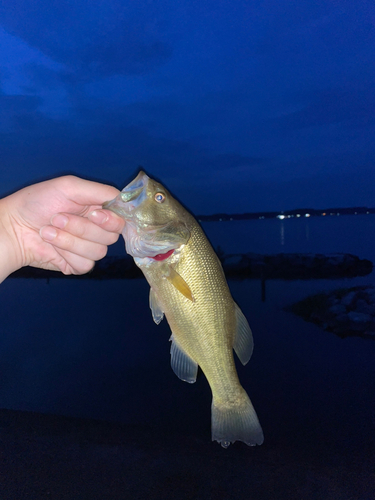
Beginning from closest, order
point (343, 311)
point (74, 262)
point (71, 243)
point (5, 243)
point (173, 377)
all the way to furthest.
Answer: point (71, 243) < point (5, 243) < point (74, 262) < point (173, 377) < point (343, 311)

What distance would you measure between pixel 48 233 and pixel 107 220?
537mm

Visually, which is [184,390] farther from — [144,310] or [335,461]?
[144,310]

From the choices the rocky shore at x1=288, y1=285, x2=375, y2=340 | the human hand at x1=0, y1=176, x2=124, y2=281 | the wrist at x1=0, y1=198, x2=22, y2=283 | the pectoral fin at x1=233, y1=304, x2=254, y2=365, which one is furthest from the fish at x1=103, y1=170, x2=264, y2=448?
the rocky shore at x1=288, y1=285, x2=375, y2=340

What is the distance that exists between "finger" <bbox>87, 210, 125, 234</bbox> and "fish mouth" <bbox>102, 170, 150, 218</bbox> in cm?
7

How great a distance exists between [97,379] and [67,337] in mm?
4060

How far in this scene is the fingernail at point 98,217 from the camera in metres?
2.46

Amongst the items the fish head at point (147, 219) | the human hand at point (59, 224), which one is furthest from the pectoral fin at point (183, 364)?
the human hand at point (59, 224)

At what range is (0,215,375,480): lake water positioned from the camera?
5.72m

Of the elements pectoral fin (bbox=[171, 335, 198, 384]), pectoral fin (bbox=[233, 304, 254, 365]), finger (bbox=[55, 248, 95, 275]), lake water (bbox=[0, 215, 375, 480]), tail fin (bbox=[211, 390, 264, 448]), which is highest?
finger (bbox=[55, 248, 95, 275])

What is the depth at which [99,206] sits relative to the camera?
9.24ft

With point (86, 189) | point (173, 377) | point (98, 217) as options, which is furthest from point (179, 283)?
point (173, 377)

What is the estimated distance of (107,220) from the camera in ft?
8.21

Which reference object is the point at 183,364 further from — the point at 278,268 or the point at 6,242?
the point at 278,268

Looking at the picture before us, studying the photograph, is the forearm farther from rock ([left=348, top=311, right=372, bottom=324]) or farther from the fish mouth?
rock ([left=348, top=311, right=372, bottom=324])
